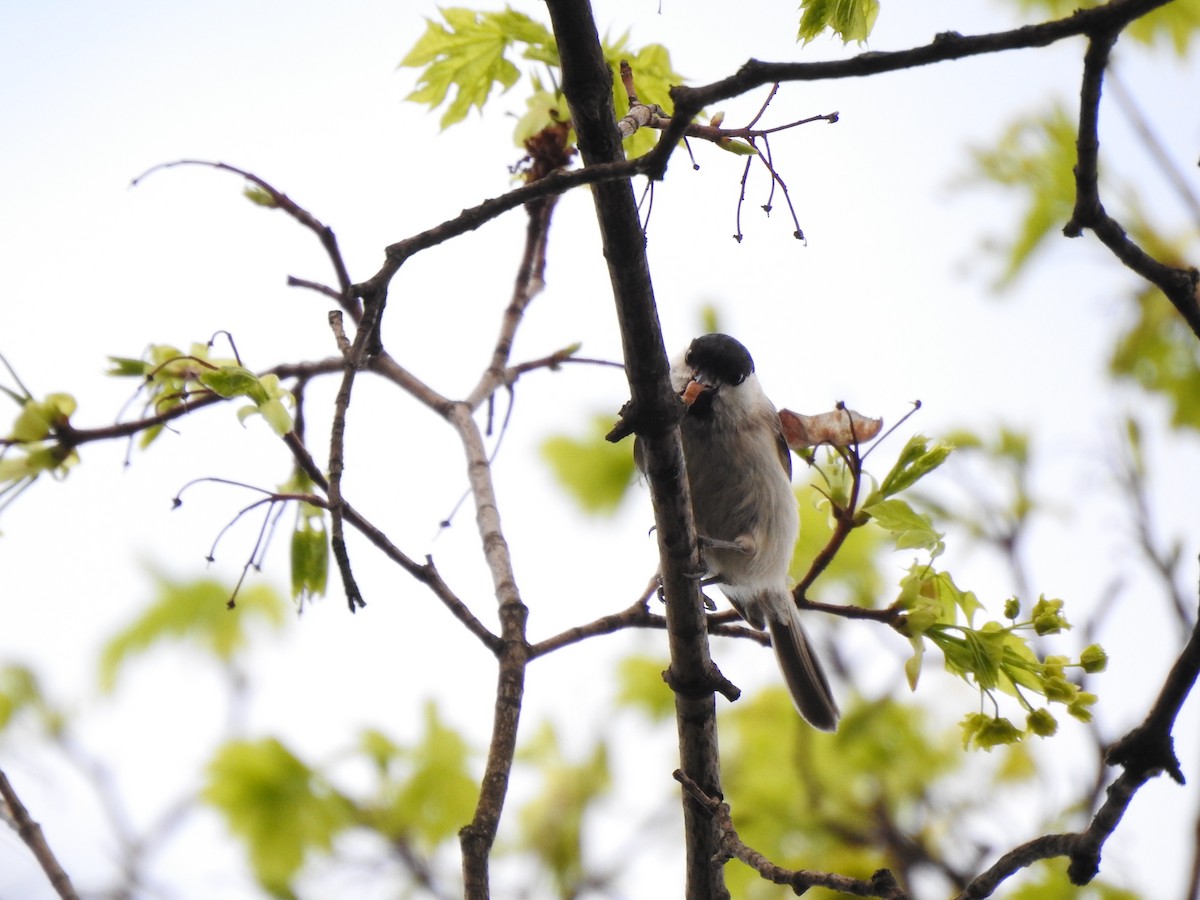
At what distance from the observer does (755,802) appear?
3.12m

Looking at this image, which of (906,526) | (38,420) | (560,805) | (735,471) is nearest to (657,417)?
(906,526)

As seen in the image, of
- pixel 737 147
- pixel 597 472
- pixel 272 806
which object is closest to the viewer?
pixel 737 147

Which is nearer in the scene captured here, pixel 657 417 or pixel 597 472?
pixel 657 417

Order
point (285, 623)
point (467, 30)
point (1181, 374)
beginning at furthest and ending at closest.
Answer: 1. point (285, 623)
2. point (1181, 374)
3. point (467, 30)

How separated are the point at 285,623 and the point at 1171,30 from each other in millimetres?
3482

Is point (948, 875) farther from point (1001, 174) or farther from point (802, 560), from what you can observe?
point (1001, 174)

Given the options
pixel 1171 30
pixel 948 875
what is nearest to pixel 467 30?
pixel 1171 30

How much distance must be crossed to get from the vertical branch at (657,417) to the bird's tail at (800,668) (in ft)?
4.38

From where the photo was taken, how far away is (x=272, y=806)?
2.78 metres

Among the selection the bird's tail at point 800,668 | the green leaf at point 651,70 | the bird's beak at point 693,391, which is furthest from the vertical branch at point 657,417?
the bird's tail at point 800,668

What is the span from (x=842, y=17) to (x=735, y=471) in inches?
53.3

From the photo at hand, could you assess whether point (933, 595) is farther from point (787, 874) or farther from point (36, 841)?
point (36, 841)

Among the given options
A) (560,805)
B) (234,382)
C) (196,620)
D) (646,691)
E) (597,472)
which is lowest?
(234,382)

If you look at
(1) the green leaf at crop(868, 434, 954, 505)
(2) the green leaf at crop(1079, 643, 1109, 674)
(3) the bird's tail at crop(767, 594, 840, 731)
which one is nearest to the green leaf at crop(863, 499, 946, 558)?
(1) the green leaf at crop(868, 434, 954, 505)
